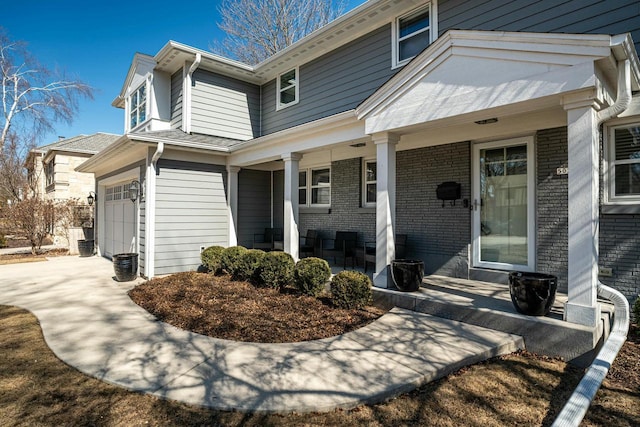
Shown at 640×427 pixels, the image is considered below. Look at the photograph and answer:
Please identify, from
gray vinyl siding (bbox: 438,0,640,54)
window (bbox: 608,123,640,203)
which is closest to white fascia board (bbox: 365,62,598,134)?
window (bbox: 608,123,640,203)

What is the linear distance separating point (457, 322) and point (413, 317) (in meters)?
0.59

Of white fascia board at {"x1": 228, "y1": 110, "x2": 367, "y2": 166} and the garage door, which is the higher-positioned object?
white fascia board at {"x1": 228, "y1": 110, "x2": 367, "y2": 166}

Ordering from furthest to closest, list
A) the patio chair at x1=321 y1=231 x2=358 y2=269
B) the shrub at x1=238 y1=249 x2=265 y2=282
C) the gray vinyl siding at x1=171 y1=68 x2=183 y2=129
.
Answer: the gray vinyl siding at x1=171 y1=68 x2=183 y2=129 < the patio chair at x1=321 y1=231 x2=358 y2=269 < the shrub at x1=238 y1=249 x2=265 y2=282

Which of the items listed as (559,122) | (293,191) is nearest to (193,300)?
(293,191)

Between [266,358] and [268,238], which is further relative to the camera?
[268,238]

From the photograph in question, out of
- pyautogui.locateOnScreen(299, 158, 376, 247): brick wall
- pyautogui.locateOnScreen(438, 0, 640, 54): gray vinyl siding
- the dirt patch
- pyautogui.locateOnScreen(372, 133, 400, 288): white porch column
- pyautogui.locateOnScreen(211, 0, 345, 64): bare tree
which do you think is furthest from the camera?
pyautogui.locateOnScreen(211, 0, 345, 64): bare tree

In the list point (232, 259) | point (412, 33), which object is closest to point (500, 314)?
point (232, 259)

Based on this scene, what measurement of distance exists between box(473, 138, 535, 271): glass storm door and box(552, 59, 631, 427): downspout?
5.56 ft

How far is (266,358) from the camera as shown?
3812mm

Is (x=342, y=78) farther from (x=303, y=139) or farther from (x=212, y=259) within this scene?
(x=212, y=259)

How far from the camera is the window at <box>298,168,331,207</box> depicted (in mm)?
9594

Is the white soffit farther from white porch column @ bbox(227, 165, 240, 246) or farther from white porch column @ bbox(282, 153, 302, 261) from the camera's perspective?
white porch column @ bbox(227, 165, 240, 246)

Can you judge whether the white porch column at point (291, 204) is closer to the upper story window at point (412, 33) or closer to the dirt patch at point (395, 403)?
the upper story window at point (412, 33)

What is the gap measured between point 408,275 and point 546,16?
15.0 feet
